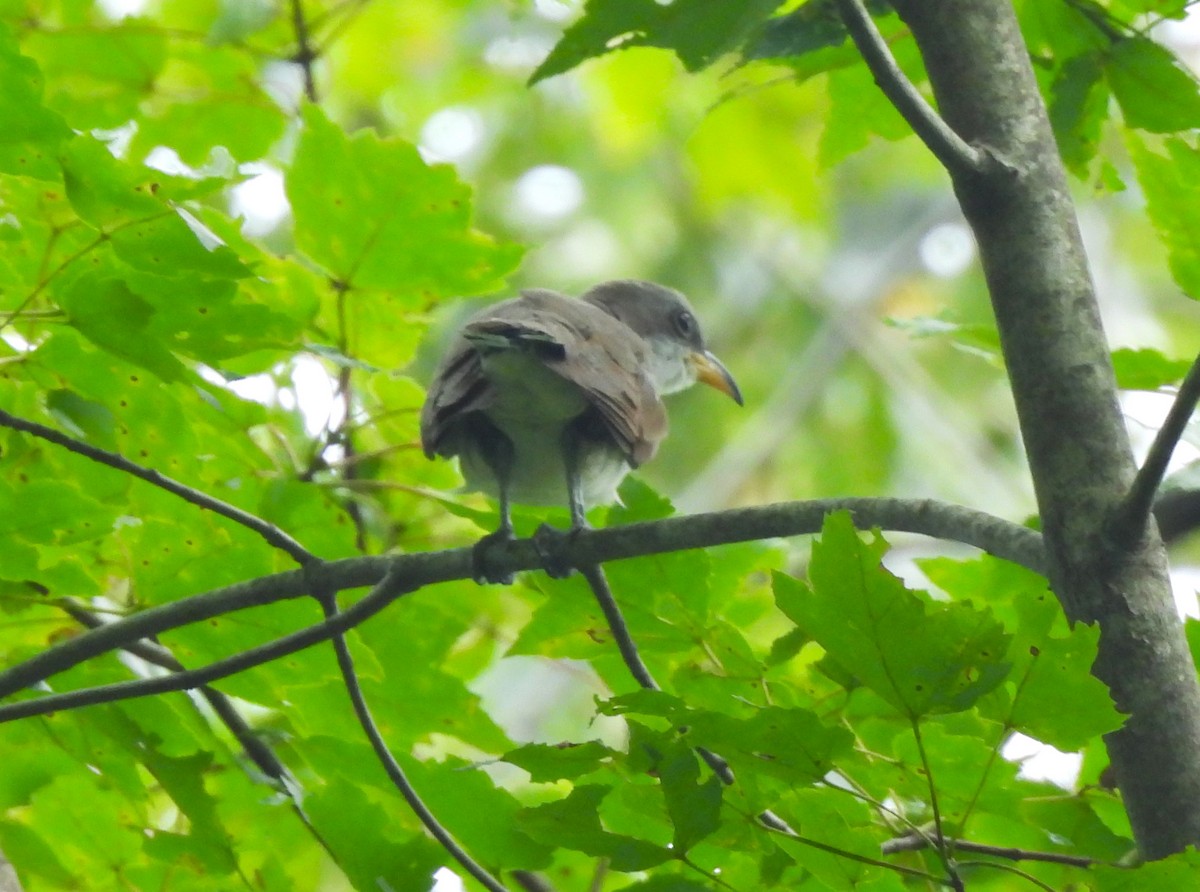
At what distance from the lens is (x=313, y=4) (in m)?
3.93

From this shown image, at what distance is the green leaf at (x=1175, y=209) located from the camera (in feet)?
7.36

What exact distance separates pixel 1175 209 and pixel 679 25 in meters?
0.87

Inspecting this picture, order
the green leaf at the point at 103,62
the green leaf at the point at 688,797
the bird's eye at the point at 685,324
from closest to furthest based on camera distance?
the green leaf at the point at 688,797 < the green leaf at the point at 103,62 < the bird's eye at the point at 685,324

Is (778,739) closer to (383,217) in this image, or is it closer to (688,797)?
(688,797)

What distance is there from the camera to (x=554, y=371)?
10.1ft

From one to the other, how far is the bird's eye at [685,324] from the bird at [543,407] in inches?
25.7

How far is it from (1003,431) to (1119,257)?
8.10ft

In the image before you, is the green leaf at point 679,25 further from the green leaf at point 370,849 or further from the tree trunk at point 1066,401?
the green leaf at point 370,849

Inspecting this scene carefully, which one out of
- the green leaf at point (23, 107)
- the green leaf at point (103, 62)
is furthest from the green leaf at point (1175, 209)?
the green leaf at point (103, 62)

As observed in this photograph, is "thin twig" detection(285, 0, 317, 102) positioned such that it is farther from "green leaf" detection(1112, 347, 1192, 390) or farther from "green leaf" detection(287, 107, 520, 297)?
"green leaf" detection(1112, 347, 1192, 390)

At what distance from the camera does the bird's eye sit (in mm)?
4996

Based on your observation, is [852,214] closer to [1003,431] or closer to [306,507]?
[1003,431]

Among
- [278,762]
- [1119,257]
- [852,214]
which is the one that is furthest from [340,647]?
[1119,257]

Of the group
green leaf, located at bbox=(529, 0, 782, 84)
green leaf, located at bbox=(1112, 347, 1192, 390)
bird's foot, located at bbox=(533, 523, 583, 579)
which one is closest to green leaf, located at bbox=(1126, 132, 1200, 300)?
green leaf, located at bbox=(1112, 347, 1192, 390)
